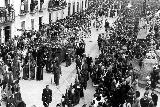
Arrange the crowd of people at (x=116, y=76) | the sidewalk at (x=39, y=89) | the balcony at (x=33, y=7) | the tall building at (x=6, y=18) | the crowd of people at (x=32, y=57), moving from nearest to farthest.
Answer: the crowd of people at (x=116, y=76) < the crowd of people at (x=32, y=57) < the sidewalk at (x=39, y=89) < the tall building at (x=6, y=18) < the balcony at (x=33, y=7)

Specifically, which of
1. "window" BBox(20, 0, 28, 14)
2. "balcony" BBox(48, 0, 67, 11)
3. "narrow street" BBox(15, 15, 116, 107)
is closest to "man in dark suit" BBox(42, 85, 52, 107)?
"narrow street" BBox(15, 15, 116, 107)

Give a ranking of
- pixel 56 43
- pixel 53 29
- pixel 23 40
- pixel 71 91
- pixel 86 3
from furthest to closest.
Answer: pixel 86 3 < pixel 53 29 < pixel 23 40 < pixel 56 43 < pixel 71 91

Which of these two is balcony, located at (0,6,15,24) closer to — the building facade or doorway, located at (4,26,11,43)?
the building facade

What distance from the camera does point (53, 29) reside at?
1361 inches

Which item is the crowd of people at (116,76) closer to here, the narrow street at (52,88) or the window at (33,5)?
the narrow street at (52,88)

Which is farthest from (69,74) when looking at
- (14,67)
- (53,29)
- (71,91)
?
(53,29)

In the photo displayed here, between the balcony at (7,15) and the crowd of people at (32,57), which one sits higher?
the balcony at (7,15)

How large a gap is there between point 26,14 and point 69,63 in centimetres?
1000

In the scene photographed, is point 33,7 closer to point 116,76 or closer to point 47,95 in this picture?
point 116,76

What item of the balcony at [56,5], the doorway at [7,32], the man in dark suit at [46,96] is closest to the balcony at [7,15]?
the doorway at [7,32]

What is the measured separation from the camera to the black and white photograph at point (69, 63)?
17906 millimetres

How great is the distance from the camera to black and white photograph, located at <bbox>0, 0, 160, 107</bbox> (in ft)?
58.7

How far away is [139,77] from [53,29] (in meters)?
13.6

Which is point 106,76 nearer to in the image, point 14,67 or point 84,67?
point 84,67
